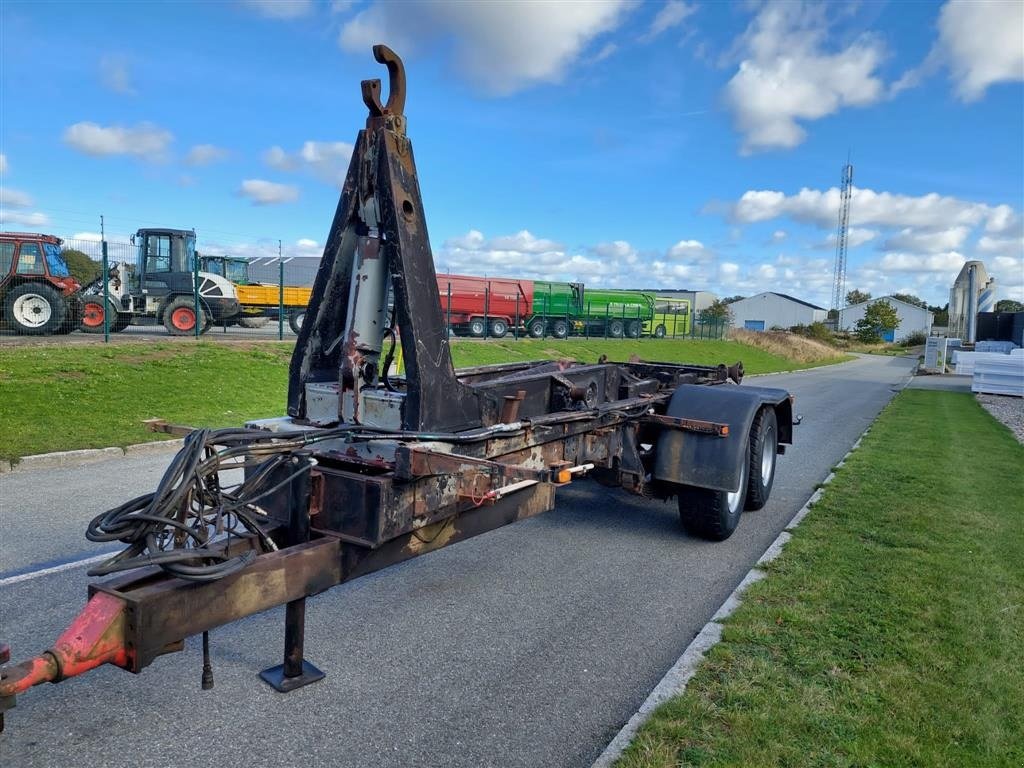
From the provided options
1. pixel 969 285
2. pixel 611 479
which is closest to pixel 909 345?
pixel 969 285

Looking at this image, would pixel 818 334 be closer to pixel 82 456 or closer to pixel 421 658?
pixel 82 456

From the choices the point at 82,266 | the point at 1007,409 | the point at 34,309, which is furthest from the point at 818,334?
the point at 34,309

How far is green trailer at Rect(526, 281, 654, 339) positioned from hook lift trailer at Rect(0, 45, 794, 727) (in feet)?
99.5

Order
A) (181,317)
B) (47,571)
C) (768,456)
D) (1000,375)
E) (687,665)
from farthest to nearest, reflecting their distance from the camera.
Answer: (1000,375) → (181,317) → (768,456) → (47,571) → (687,665)

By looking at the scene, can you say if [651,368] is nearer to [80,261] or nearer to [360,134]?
[360,134]

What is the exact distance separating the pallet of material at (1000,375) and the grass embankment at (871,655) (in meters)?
18.9

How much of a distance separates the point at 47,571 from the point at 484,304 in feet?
90.9

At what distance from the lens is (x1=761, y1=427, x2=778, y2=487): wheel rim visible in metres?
7.18

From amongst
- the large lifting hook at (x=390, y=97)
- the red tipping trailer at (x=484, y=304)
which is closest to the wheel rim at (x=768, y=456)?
the large lifting hook at (x=390, y=97)

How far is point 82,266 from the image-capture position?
2164 cm

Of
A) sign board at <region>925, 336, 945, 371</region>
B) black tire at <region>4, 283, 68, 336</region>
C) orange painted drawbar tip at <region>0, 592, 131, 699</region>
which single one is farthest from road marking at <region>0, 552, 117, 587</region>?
sign board at <region>925, 336, 945, 371</region>

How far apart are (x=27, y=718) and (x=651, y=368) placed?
590 centimetres

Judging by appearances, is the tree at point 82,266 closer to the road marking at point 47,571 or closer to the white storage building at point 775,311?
the road marking at point 47,571

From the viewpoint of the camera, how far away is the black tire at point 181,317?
19.8 meters
